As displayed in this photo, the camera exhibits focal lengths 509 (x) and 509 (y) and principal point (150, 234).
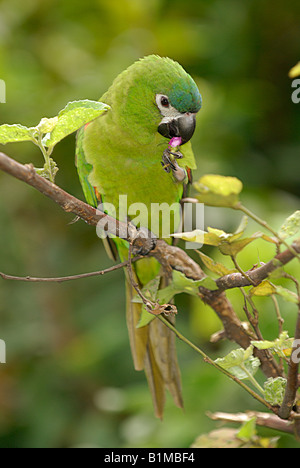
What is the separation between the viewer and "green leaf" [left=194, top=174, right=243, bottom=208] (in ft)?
1.65

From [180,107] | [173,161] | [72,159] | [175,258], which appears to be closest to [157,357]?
[175,258]

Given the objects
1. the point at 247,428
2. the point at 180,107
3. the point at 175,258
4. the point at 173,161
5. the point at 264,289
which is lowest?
the point at 247,428

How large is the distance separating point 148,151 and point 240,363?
2.14 ft

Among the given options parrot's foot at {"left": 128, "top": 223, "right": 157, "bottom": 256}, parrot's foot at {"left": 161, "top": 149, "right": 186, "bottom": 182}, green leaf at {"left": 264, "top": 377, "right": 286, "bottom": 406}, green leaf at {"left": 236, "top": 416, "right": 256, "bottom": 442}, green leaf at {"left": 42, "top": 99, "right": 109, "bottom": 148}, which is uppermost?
parrot's foot at {"left": 161, "top": 149, "right": 186, "bottom": 182}

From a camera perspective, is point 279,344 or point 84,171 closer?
point 279,344

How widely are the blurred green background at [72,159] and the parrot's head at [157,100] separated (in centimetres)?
59

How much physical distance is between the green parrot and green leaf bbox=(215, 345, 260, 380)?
0.43 metres

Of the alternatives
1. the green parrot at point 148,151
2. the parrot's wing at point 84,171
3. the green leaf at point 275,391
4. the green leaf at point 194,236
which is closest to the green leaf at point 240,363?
the green leaf at point 275,391

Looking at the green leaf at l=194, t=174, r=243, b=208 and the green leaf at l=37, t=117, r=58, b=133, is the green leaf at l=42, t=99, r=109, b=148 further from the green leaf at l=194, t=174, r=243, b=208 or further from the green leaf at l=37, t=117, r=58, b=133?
the green leaf at l=194, t=174, r=243, b=208

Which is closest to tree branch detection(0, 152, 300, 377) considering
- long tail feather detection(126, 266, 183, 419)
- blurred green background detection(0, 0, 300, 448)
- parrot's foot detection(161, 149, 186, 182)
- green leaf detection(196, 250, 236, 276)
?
green leaf detection(196, 250, 236, 276)

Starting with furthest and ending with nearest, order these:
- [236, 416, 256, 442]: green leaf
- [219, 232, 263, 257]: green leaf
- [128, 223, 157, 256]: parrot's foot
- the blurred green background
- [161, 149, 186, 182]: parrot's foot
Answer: the blurred green background, [161, 149, 186, 182]: parrot's foot, [128, 223, 157, 256]: parrot's foot, [236, 416, 256, 442]: green leaf, [219, 232, 263, 257]: green leaf

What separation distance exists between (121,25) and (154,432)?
1529 millimetres

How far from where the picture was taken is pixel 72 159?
1.97m

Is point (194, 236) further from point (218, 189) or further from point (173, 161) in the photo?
point (173, 161)
